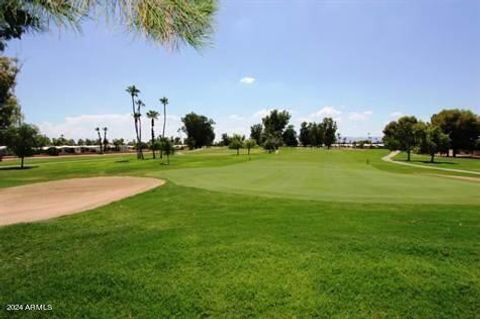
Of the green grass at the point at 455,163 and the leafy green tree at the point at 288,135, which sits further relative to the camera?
the leafy green tree at the point at 288,135

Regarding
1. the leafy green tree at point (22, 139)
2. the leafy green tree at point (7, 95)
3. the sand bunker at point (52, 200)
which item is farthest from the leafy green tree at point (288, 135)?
the sand bunker at point (52, 200)

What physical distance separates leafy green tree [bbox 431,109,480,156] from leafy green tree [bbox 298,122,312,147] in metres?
58.0

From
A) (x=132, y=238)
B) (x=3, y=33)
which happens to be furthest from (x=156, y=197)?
(x=3, y=33)

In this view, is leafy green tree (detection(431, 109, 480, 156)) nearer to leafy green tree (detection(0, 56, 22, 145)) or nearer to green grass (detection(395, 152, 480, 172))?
green grass (detection(395, 152, 480, 172))

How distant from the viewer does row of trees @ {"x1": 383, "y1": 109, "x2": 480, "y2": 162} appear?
57031 millimetres

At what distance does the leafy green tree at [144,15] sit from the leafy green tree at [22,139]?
48.2m

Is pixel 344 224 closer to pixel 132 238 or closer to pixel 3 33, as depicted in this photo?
pixel 132 238

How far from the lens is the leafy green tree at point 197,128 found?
144500mm

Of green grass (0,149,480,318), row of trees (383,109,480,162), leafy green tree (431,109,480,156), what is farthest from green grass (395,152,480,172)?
green grass (0,149,480,318)

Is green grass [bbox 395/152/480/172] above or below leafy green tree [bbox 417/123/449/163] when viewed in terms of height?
below

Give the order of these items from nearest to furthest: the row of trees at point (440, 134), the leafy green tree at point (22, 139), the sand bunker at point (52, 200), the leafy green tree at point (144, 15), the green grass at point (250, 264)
Answer: 1. the leafy green tree at point (144, 15)
2. the green grass at point (250, 264)
3. the sand bunker at point (52, 200)
4. the leafy green tree at point (22, 139)
5. the row of trees at point (440, 134)

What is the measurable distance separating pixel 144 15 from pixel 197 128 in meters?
142

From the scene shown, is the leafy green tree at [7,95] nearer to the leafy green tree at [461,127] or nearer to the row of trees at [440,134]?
the row of trees at [440,134]

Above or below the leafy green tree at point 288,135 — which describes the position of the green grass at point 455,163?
below
